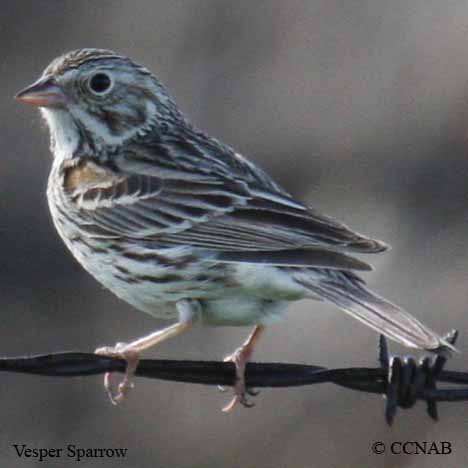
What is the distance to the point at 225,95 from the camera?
16938mm

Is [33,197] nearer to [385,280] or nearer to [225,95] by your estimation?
[225,95]

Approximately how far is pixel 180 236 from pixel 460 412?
556 centimetres

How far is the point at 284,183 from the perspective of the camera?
53.6ft

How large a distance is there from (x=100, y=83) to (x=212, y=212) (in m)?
1.16

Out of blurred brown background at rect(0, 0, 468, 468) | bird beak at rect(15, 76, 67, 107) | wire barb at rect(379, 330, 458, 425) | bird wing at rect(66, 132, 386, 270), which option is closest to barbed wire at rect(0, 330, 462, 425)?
wire barb at rect(379, 330, 458, 425)

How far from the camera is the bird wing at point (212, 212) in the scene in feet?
28.7

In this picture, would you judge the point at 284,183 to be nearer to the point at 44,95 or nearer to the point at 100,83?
the point at 100,83

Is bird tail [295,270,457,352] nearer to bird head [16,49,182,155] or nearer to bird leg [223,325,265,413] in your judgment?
bird leg [223,325,265,413]

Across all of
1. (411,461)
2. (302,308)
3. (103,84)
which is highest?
(103,84)

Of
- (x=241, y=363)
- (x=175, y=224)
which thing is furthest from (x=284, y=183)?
(x=241, y=363)

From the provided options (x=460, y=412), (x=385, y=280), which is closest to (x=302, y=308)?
(x=385, y=280)

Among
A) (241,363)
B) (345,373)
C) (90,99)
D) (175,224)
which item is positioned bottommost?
(241,363)

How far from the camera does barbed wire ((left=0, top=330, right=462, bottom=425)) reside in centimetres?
778

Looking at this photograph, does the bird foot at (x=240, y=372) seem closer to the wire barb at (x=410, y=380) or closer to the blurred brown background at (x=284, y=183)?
the wire barb at (x=410, y=380)
